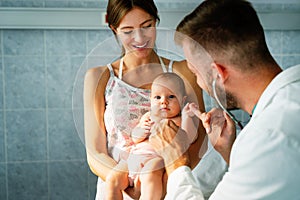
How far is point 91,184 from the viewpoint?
265cm

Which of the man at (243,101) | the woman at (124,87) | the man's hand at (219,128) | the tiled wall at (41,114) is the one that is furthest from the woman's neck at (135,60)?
the tiled wall at (41,114)

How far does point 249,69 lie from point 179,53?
0.25 meters

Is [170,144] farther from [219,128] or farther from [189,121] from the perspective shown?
[219,128]

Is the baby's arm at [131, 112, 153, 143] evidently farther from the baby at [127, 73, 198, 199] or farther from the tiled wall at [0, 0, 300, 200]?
the tiled wall at [0, 0, 300, 200]

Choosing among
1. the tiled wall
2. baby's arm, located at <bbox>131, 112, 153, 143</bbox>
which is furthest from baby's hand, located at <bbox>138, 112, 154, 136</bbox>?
the tiled wall

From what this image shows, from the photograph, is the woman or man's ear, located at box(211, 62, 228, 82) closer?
man's ear, located at box(211, 62, 228, 82)

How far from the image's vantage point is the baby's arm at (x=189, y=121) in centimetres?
124

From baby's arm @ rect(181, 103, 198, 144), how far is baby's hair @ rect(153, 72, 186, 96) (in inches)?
1.8

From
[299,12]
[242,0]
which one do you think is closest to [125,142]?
[242,0]

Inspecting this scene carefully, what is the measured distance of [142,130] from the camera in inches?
49.2

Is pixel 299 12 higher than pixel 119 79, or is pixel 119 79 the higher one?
pixel 299 12

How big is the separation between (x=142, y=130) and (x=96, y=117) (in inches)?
6.8

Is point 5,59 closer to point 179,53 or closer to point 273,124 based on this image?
point 179,53

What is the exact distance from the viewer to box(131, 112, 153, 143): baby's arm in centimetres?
123
